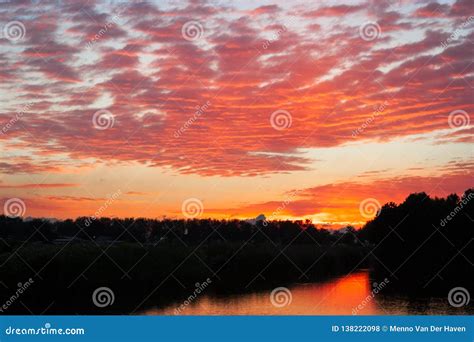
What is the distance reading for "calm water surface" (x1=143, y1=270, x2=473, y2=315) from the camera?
79.2ft

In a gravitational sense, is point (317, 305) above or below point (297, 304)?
below

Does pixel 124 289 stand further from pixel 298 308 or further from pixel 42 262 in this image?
pixel 298 308

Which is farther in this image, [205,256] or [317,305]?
[205,256]

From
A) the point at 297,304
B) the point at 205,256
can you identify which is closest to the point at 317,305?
the point at 297,304

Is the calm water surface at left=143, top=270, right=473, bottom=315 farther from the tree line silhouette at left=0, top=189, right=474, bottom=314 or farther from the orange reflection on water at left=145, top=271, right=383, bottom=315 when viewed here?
the tree line silhouette at left=0, top=189, right=474, bottom=314

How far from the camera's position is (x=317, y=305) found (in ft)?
86.9

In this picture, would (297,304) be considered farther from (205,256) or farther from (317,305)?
(205,256)

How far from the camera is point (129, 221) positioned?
6384cm

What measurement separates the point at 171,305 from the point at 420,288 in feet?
50.8

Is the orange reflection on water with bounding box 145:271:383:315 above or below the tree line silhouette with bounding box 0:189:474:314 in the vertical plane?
below

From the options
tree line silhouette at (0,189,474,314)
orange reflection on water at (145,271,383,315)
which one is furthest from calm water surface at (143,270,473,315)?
tree line silhouette at (0,189,474,314)

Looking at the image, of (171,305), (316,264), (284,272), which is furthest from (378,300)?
(316,264)

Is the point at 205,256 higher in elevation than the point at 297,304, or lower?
higher

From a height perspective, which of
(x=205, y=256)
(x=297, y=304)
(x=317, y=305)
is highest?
(x=205, y=256)
